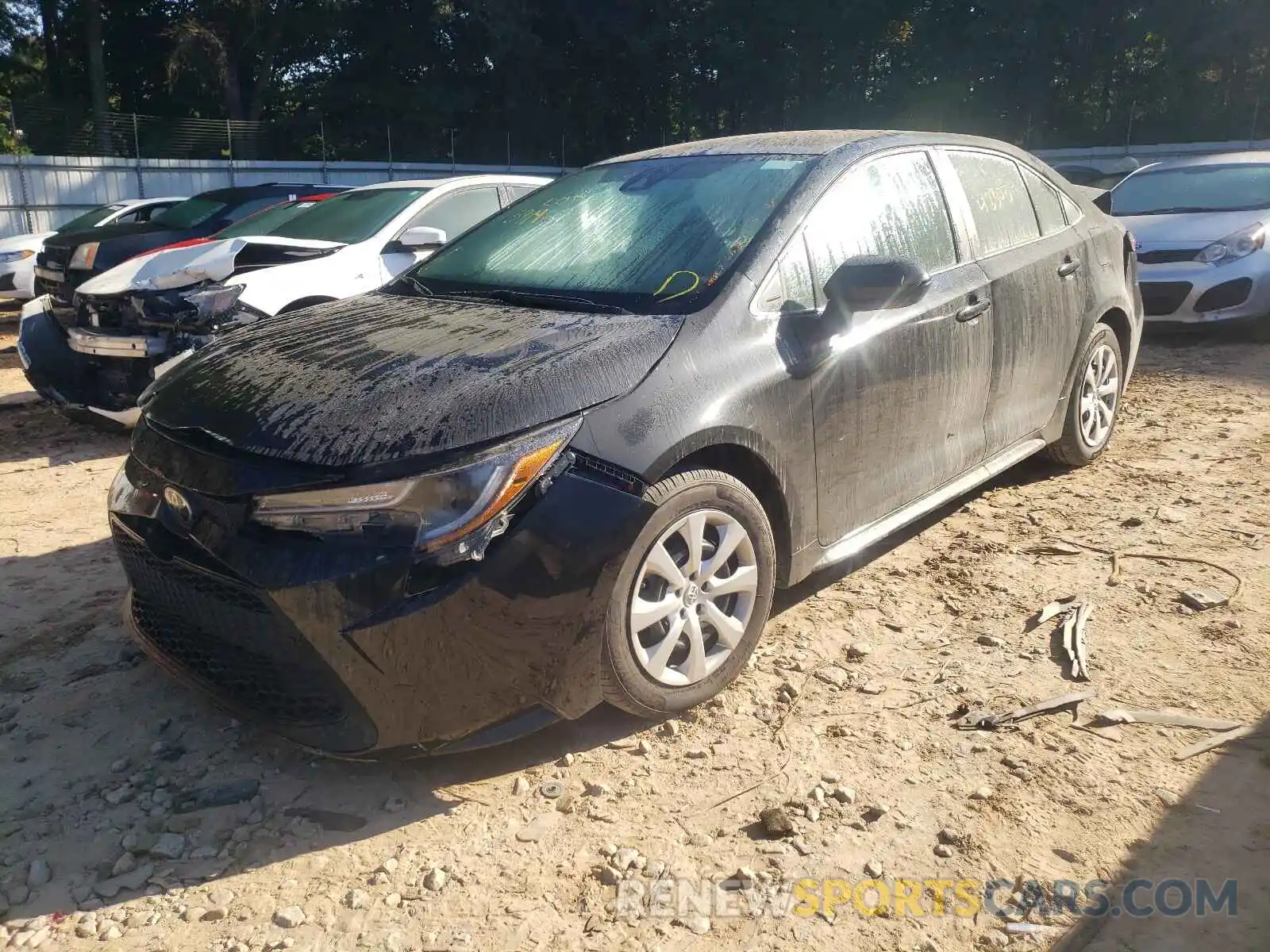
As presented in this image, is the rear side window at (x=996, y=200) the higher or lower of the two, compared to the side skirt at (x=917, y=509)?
higher

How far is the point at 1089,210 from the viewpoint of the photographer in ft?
16.2

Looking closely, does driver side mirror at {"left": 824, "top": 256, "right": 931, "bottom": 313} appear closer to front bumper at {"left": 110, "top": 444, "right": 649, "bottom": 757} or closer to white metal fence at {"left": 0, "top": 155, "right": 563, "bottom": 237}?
front bumper at {"left": 110, "top": 444, "right": 649, "bottom": 757}

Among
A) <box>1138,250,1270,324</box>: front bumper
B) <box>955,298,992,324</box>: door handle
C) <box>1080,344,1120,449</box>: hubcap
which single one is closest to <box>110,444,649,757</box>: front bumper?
<box>955,298,992,324</box>: door handle

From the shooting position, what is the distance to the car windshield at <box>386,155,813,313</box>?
3170mm

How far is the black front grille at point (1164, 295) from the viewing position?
7945mm

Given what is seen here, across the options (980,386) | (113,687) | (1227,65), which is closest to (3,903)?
(113,687)

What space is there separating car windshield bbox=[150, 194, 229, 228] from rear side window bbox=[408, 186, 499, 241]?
4041mm

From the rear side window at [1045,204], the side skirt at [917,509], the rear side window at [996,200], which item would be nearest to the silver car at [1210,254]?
the rear side window at [1045,204]

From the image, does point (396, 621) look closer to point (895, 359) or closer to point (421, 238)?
point (895, 359)

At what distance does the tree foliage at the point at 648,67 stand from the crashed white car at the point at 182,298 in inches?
1051

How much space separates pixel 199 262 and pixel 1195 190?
326 inches

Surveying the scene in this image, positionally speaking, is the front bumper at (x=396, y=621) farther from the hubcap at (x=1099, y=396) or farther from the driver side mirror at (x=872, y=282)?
the hubcap at (x=1099, y=396)

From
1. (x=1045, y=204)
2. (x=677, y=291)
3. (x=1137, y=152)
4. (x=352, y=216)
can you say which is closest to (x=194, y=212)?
(x=352, y=216)

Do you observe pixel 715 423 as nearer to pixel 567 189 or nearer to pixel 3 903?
pixel 567 189
